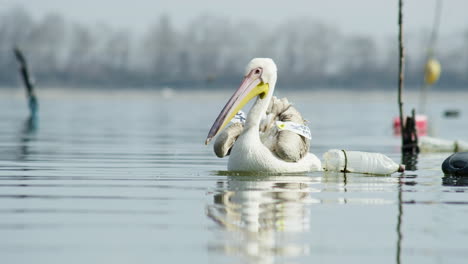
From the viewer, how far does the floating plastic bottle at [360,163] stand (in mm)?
14008

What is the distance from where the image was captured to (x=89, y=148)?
20.5m

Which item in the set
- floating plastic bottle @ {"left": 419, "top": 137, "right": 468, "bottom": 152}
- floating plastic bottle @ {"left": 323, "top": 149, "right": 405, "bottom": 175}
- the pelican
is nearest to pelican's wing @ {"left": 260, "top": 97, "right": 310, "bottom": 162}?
the pelican

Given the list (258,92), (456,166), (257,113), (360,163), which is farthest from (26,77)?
(456,166)

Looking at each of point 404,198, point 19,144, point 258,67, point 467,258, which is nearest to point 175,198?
point 404,198

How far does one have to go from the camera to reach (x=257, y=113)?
13.2m

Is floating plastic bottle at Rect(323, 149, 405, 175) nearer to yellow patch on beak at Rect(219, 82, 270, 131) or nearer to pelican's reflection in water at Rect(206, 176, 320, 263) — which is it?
pelican's reflection in water at Rect(206, 176, 320, 263)

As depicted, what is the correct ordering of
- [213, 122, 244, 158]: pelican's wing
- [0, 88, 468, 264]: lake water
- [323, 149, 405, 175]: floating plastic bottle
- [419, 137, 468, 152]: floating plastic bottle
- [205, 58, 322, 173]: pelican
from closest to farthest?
[0, 88, 468, 264]: lake water < [205, 58, 322, 173]: pelican < [213, 122, 244, 158]: pelican's wing < [323, 149, 405, 175]: floating plastic bottle < [419, 137, 468, 152]: floating plastic bottle

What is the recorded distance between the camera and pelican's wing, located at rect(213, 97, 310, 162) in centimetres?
1288

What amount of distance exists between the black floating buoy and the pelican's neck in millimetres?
2492

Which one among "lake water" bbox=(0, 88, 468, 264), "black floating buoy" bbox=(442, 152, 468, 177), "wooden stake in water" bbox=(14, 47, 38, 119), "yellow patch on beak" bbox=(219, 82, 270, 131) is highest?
"wooden stake in water" bbox=(14, 47, 38, 119)

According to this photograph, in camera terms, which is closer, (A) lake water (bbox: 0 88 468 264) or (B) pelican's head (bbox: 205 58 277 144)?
(A) lake water (bbox: 0 88 468 264)

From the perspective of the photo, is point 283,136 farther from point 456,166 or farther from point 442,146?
point 442,146

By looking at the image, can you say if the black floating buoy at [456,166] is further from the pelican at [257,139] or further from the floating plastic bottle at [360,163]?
the pelican at [257,139]

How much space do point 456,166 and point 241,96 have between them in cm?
296
